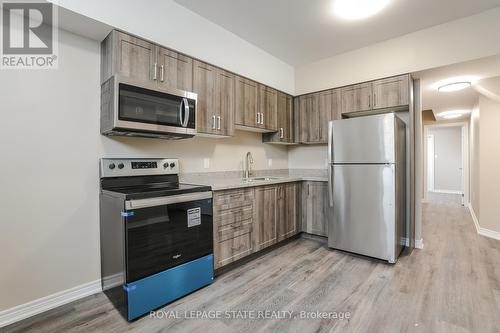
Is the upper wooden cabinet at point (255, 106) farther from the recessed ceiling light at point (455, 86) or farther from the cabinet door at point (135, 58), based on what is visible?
the recessed ceiling light at point (455, 86)

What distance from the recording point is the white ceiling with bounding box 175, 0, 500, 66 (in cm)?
243

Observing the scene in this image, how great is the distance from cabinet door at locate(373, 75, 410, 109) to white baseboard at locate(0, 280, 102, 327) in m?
3.72

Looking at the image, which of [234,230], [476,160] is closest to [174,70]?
[234,230]

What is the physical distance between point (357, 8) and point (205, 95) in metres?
1.79

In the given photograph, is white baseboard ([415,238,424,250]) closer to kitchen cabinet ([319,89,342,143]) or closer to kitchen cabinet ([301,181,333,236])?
kitchen cabinet ([301,181,333,236])

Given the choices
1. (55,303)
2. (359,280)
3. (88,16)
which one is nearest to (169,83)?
(88,16)

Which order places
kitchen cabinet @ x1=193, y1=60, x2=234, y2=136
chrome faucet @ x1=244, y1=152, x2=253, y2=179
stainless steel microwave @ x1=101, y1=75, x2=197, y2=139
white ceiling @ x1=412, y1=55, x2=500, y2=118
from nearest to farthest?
1. stainless steel microwave @ x1=101, y1=75, x2=197, y2=139
2. kitchen cabinet @ x1=193, y1=60, x2=234, y2=136
3. white ceiling @ x1=412, y1=55, x2=500, y2=118
4. chrome faucet @ x1=244, y1=152, x2=253, y2=179

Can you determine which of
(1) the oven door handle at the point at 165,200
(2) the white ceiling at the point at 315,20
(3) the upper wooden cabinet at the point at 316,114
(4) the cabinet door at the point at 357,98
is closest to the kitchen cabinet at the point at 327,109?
(3) the upper wooden cabinet at the point at 316,114

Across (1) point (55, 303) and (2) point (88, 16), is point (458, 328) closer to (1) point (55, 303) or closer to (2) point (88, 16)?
(1) point (55, 303)

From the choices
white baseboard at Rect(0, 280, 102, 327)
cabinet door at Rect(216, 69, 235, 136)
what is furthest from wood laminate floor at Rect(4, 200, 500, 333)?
cabinet door at Rect(216, 69, 235, 136)

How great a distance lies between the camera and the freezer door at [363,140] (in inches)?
106

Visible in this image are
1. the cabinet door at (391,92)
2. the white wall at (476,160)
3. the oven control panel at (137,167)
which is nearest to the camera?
the oven control panel at (137,167)

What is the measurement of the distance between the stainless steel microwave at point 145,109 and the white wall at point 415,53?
229 cm

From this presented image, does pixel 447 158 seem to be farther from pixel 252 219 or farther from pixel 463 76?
pixel 252 219
